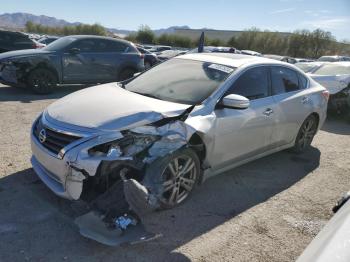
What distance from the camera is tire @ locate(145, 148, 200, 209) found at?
3777mm

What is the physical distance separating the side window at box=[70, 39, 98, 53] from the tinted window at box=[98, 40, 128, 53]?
187 millimetres

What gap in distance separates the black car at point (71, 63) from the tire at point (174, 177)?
6952mm

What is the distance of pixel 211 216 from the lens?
4.13 meters

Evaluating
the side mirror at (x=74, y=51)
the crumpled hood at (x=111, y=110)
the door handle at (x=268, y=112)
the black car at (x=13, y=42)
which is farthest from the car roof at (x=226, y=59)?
the black car at (x=13, y=42)

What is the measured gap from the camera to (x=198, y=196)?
4555mm

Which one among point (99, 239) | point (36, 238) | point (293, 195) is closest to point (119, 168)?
point (99, 239)

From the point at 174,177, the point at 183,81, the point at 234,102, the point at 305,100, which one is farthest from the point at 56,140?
the point at 305,100

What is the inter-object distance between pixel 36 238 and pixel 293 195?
3.16m

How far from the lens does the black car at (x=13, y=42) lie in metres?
14.8

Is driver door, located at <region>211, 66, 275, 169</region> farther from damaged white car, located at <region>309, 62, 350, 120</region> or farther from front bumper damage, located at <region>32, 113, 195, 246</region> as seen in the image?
damaged white car, located at <region>309, 62, 350, 120</region>

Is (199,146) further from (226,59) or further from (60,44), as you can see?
(60,44)

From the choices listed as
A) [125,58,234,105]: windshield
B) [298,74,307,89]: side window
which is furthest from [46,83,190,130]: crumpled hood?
[298,74,307,89]: side window

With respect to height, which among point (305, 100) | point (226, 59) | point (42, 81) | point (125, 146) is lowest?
point (42, 81)

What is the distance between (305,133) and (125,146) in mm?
3753
